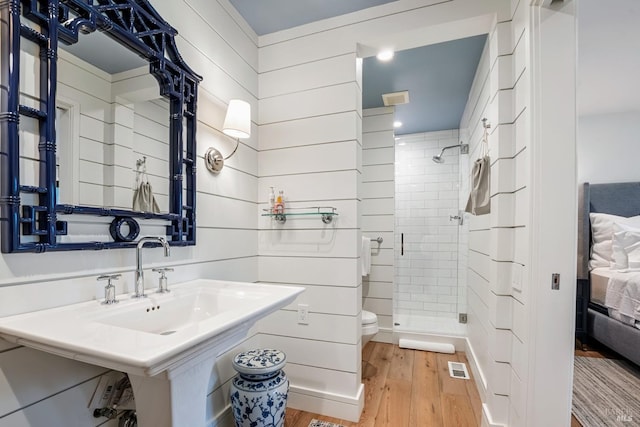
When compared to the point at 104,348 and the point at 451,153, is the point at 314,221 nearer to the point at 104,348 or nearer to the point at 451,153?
the point at 104,348

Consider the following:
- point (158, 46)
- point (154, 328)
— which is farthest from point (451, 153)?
point (154, 328)

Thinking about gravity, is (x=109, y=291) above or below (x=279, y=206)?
below

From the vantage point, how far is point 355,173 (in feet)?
6.13

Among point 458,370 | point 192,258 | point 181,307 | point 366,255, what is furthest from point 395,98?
point 181,307

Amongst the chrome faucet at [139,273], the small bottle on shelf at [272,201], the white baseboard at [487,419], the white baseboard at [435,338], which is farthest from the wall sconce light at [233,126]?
the white baseboard at [435,338]

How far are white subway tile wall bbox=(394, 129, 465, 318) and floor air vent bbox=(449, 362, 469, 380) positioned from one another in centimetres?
→ 112

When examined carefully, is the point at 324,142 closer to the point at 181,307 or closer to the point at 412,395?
the point at 181,307

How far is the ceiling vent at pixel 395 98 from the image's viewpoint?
9.48ft

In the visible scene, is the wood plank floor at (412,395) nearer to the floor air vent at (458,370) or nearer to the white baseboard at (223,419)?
the floor air vent at (458,370)

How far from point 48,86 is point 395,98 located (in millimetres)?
2691


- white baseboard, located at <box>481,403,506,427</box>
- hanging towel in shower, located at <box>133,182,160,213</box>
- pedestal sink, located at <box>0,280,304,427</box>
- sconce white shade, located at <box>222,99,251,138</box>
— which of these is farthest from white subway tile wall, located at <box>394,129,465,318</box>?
hanging towel in shower, located at <box>133,182,160,213</box>

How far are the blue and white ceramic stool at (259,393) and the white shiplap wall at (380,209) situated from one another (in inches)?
72.6

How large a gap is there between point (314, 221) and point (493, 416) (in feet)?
4.89

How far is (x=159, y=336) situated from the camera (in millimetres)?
737
